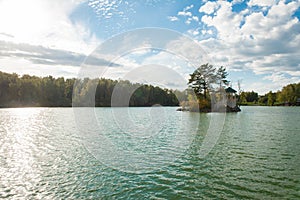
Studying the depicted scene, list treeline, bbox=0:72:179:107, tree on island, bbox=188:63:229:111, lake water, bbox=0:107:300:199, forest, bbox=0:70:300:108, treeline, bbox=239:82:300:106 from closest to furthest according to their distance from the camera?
1. lake water, bbox=0:107:300:199
2. tree on island, bbox=188:63:229:111
3. forest, bbox=0:70:300:108
4. treeline, bbox=0:72:179:107
5. treeline, bbox=239:82:300:106

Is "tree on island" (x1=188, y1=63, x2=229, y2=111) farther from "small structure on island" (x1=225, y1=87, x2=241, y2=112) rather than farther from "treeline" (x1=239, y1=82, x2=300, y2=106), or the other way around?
"treeline" (x1=239, y1=82, x2=300, y2=106)

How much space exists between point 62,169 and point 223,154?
8.74m

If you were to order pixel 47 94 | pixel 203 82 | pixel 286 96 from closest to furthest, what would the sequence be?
pixel 203 82 → pixel 47 94 → pixel 286 96

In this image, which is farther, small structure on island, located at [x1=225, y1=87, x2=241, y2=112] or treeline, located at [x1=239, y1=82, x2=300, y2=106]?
treeline, located at [x1=239, y1=82, x2=300, y2=106]

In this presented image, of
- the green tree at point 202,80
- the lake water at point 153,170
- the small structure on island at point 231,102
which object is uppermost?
the green tree at point 202,80

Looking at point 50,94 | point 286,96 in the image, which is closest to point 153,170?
point 50,94

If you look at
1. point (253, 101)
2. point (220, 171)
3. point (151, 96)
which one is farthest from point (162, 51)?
point (253, 101)

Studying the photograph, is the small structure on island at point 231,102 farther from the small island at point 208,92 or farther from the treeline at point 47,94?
the treeline at point 47,94

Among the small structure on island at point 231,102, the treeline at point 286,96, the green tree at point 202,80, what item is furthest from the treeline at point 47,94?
the treeline at point 286,96

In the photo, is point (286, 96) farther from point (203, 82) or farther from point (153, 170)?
point (153, 170)

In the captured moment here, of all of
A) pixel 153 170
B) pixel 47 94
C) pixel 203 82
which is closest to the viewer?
A: pixel 153 170

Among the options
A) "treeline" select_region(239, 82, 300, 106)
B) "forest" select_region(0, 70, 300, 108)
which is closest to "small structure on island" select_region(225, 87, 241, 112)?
"forest" select_region(0, 70, 300, 108)

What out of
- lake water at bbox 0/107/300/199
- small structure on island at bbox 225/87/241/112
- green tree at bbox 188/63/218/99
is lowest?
lake water at bbox 0/107/300/199

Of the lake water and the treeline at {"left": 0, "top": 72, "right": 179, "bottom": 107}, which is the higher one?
the treeline at {"left": 0, "top": 72, "right": 179, "bottom": 107}
